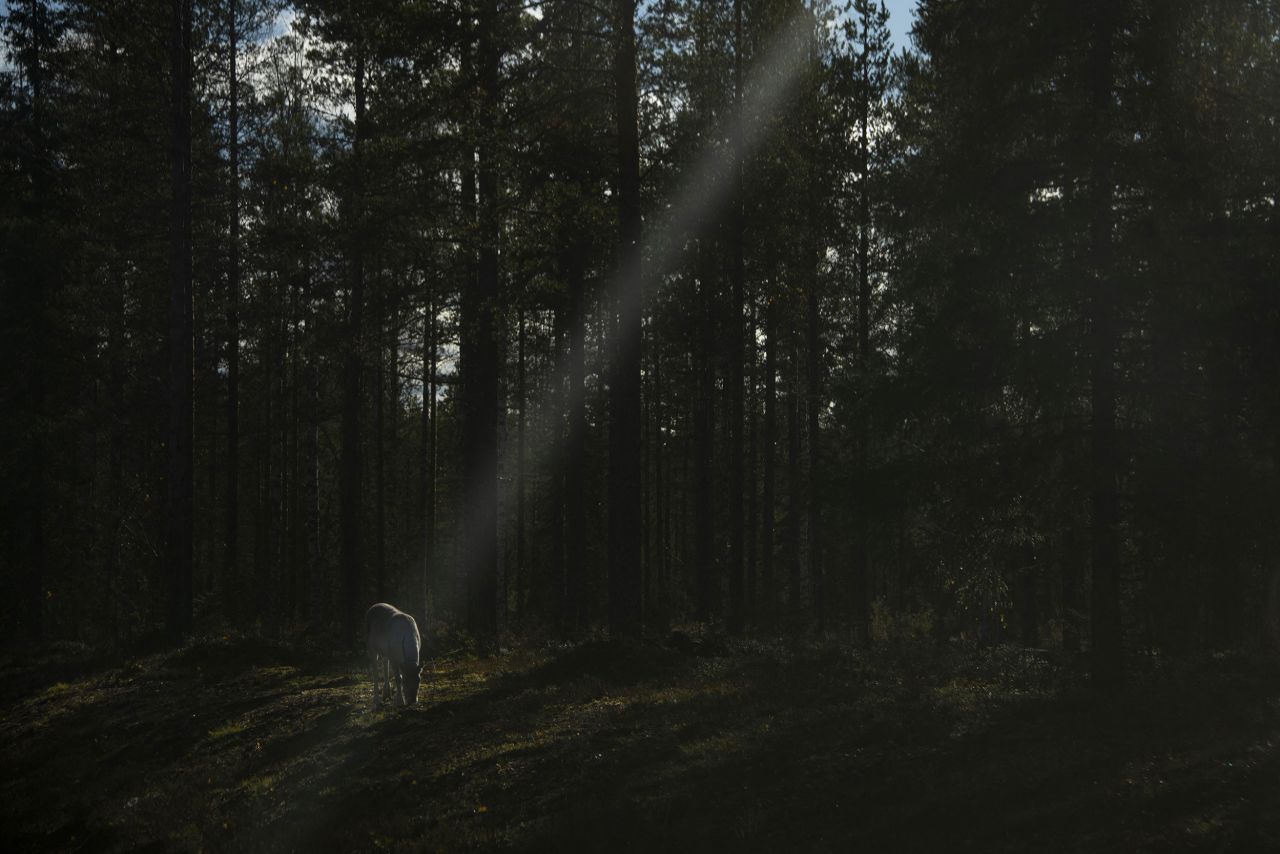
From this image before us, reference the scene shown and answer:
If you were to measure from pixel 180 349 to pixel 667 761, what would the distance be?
51.3 feet

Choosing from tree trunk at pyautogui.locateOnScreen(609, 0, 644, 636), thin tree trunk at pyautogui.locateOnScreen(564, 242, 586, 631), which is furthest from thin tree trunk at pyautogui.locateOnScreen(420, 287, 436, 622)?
tree trunk at pyautogui.locateOnScreen(609, 0, 644, 636)

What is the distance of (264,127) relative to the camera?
2877cm

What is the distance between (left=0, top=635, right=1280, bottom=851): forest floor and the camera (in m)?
8.63

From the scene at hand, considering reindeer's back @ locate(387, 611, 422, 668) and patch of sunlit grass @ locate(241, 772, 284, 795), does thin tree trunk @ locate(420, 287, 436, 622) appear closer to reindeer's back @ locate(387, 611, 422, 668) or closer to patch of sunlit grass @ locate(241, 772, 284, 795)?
reindeer's back @ locate(387, 611, 422, 668)

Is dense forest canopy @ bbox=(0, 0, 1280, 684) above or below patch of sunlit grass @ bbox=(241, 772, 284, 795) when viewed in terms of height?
above

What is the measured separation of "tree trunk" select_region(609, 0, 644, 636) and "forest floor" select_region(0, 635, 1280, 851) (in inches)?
58.2

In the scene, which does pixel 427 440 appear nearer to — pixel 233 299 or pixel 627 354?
pixel 233 299

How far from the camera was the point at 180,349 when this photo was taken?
21.8m

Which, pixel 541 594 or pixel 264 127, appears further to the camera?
pixel 541 594

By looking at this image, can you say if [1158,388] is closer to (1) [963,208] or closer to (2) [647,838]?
(1) [963,208]

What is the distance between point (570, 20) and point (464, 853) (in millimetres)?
14079

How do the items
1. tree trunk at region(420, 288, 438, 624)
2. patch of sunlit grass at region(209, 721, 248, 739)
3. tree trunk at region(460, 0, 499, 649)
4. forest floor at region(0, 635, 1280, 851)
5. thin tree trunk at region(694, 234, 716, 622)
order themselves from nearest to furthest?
forest floor at region(0, 635, 1280, 851) < patch of sunlit grass at region(209, 721, 248, 739) < tree trunk at region(460, 0, 499, 649) < thin tree trunk at region(694, 234, 716, 622) < tree trunk at region(420, 288, 438, 624)

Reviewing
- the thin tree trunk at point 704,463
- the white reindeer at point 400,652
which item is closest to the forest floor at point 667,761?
the white reindeer at point 400,652

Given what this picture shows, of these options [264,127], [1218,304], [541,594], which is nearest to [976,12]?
[1218,304]
